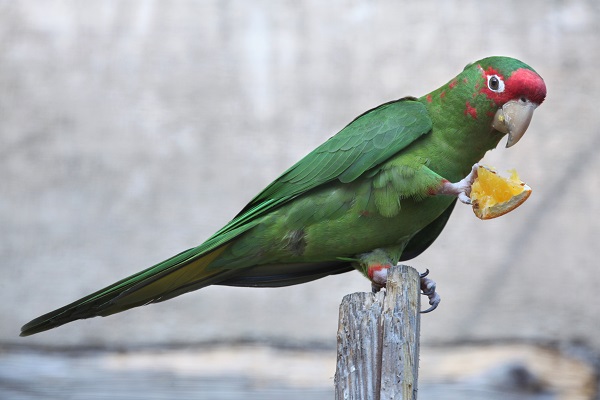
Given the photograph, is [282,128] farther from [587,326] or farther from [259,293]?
[587,326]

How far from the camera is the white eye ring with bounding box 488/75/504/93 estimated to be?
2.98 m

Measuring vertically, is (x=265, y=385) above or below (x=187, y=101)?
below

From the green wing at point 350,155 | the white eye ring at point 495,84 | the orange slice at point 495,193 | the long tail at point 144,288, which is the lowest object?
the long tail at point 144,288

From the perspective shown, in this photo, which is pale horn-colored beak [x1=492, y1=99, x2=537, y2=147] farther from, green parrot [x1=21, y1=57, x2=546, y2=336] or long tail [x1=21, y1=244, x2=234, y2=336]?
long tail [x1=21, y1=244, x2=234, y2=336]

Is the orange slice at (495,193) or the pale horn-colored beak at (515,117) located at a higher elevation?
the pale horn-colored beak at (515,117)

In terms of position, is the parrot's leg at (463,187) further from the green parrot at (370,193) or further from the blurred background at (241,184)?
the blurred background at (241,184)

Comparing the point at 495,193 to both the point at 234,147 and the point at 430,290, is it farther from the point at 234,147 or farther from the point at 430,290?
the point at 234,147

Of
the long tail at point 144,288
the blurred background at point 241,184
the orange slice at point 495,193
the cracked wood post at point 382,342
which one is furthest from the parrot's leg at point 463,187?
the blurred background at point 241,184

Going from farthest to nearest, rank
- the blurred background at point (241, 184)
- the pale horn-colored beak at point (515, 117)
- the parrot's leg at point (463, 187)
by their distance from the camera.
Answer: the blurred background at point (241, 184) → the pale horn-colored beak at point (515, 117) → the parrot's leg at point (463, 187)

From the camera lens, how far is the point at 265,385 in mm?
4480

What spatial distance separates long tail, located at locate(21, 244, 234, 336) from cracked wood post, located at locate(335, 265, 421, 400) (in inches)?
29.1

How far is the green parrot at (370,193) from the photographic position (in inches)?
117

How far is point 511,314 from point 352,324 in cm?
234

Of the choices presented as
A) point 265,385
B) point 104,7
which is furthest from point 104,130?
point 265,385
